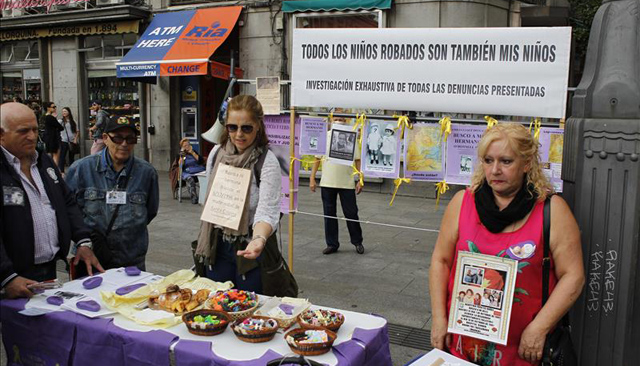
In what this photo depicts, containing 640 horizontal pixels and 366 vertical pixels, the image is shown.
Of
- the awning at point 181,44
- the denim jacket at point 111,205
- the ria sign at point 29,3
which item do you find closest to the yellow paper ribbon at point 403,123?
the denim jacket at point 111,205

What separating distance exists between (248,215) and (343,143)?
212cm

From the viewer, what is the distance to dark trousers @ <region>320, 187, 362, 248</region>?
7.04 meters

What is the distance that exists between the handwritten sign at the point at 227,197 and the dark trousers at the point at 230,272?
157 mm

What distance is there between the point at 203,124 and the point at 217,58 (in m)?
1.95

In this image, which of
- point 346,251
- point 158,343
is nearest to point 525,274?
point 158,343

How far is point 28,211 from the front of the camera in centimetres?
312

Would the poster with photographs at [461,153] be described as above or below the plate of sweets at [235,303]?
above

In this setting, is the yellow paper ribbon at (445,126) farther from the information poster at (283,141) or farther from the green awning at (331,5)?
the green awning at (331,5)

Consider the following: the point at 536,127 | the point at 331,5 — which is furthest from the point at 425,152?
the point at 331,5

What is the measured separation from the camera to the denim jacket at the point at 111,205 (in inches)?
142

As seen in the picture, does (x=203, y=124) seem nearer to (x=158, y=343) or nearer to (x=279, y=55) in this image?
(x=279, y=55)

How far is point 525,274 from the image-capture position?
2.32m

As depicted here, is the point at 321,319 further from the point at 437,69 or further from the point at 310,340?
→ the point at 437,69

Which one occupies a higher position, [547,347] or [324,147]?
[324,147]
